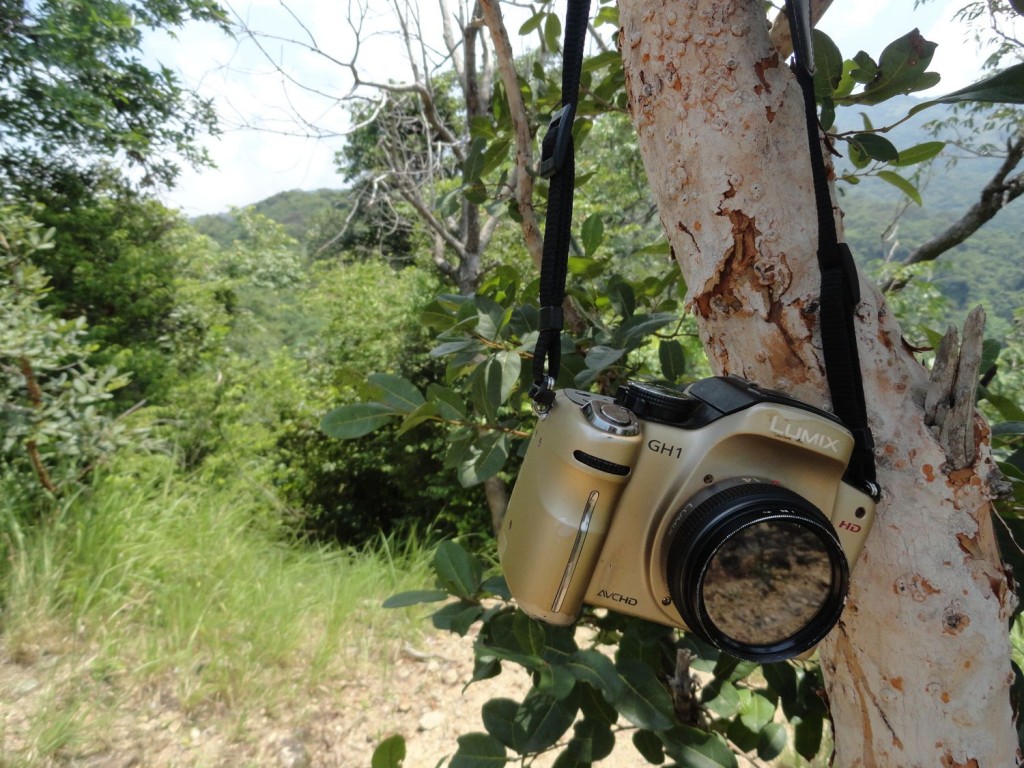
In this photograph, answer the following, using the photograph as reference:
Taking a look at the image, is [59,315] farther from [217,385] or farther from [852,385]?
[852,385]

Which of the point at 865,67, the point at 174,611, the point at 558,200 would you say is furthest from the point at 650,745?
the point at 174,611

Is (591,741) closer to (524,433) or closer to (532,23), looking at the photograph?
(524,433)

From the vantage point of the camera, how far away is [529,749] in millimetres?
662

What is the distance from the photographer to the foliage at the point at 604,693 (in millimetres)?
642

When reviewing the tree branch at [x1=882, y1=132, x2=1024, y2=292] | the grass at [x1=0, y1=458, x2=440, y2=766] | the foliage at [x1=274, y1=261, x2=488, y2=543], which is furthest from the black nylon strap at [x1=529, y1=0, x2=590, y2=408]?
the foliage at [x1=274, y1=261, x2=488, y2=543]

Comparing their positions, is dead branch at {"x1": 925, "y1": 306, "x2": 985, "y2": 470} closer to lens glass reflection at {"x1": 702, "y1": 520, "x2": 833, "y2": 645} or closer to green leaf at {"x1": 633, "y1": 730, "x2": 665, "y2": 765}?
lens glass reflection at {"x1": 702, "y1": 520, "x2": 833, "y2": 645}

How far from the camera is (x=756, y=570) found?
1.42 feet

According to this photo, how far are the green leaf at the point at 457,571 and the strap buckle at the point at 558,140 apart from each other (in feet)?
1.65

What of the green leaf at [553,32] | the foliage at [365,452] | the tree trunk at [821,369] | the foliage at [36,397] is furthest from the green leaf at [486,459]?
the foliage at [365,452]

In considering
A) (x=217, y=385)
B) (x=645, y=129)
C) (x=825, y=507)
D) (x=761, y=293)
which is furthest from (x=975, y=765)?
(x=217, y=385)

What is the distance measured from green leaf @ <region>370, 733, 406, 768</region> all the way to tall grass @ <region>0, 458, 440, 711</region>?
1.22 meters

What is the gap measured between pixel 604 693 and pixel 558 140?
0.54m

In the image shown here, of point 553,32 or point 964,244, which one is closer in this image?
point 553,32

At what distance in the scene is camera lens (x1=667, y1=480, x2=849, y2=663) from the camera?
1.32 ft
